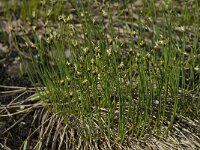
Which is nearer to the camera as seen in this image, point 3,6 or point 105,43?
point 105,43

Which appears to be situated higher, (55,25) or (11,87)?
(55,25)

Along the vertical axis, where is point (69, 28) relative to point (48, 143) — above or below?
above

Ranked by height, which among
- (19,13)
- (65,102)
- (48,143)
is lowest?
(48,143)

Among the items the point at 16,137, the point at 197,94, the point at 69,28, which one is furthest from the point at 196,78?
the point at 16,137

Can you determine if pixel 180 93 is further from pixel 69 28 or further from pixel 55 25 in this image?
pixel 55 25

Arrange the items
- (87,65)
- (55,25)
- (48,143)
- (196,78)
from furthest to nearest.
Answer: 1. (55,25)
2. (196,78)
3. (48,143)
4. (87,65)

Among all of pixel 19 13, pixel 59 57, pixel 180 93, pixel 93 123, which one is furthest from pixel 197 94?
pixel 19 13

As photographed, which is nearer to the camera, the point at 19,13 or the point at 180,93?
the point at 180,93

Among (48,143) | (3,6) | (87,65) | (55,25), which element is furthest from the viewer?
(3,6)

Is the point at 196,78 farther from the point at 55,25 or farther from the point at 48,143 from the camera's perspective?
the point at 55,25
